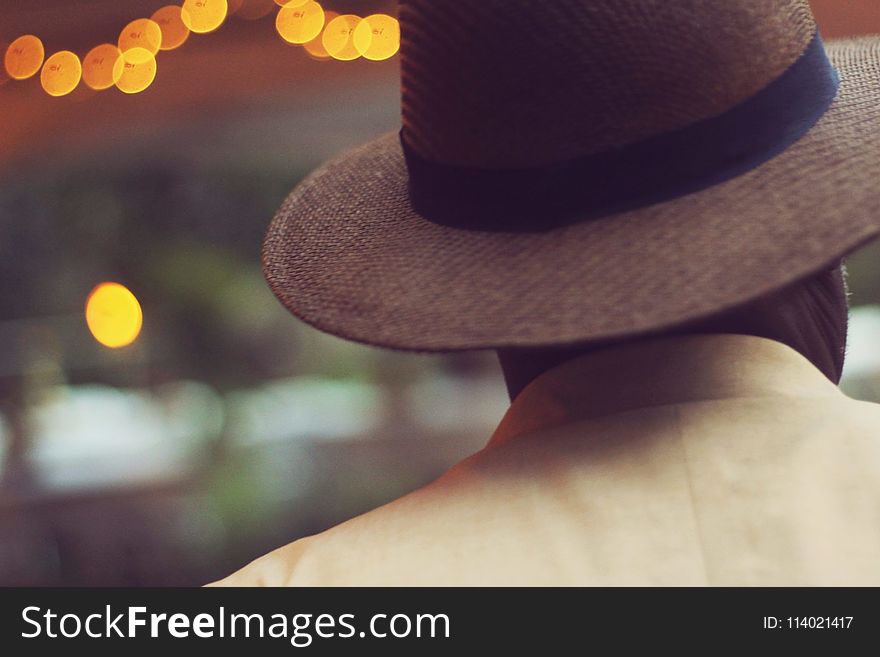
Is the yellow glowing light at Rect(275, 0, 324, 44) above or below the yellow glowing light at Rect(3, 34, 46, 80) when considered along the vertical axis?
below

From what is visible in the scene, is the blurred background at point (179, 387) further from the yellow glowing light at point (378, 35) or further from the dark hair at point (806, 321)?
the dark hair at point (806, 321)

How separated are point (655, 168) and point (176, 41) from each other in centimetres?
253

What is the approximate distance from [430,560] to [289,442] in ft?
10.6

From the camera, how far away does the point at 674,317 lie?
0.68 metres

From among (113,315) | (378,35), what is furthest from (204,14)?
(113,315)

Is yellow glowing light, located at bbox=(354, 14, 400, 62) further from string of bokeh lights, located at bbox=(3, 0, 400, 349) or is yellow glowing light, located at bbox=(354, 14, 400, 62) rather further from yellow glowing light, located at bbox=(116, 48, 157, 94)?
yellow glowing light, located at bbox=(116, 48, 157, 94)

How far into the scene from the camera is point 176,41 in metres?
3.02

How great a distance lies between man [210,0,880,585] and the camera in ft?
2.25

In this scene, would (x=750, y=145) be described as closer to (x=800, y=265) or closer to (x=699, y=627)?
(x=800, y=265)

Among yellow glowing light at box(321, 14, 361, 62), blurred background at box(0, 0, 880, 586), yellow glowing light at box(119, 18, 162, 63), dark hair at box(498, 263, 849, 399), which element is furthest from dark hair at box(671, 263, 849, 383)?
blurred background at box(0, 0, 880, 586)

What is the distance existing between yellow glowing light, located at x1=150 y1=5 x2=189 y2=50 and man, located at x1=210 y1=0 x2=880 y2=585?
223 cm

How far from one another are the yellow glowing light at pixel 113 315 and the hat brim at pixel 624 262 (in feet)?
10.0

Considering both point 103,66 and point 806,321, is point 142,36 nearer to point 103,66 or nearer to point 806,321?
point 103,66

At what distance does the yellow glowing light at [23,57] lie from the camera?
10.0 feet
